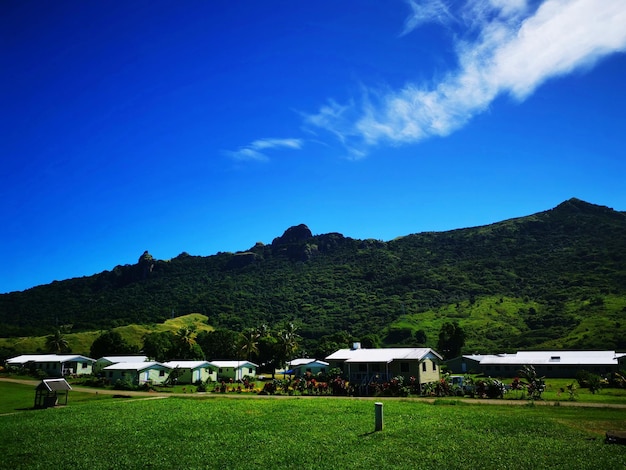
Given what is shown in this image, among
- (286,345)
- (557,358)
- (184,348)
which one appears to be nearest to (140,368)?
(184,348)

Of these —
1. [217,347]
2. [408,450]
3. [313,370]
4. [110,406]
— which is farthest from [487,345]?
[408,450]

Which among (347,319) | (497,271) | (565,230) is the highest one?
A: (565,230)

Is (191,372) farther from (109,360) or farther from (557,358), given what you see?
(557,358)

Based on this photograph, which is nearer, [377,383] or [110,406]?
[110,406]

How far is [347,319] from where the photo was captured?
160750mm

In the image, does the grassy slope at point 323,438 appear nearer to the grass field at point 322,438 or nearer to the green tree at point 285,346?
the grass field at point 322,438

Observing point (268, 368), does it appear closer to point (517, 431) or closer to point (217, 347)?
point (217, 347)

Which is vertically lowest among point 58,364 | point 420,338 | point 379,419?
point 58,364

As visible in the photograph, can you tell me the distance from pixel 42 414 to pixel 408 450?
1186 inches

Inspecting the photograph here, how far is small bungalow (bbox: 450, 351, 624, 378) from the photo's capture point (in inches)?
2685

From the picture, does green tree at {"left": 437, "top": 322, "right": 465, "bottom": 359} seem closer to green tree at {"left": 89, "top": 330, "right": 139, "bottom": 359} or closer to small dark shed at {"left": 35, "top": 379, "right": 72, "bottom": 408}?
green tree at {"left": 89, "top": 330, "right": 139, "bottom": 359}

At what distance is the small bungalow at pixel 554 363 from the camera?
68188 millimetres

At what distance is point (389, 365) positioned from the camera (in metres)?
52.3

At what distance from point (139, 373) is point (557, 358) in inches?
2733
